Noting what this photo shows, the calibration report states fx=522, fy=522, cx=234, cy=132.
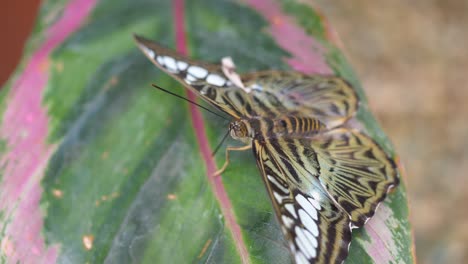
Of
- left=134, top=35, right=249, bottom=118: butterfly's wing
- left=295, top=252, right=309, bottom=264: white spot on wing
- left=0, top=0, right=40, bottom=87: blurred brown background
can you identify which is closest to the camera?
left=295, top=252, right=309, bottom=264: white spot on wing

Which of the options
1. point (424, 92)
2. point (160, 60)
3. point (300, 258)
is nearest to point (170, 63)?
point (160, 60)

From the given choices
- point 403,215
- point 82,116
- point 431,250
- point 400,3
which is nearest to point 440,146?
point 431,250

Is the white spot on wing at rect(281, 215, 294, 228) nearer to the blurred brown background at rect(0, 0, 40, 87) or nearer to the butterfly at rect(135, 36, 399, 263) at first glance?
the butterfly at rect(135, 36, 399, 263)

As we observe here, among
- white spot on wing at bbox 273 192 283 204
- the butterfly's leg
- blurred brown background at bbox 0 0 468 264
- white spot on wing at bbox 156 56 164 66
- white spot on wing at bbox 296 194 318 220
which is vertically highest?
white spot on wing at bbox 273 192 283 204

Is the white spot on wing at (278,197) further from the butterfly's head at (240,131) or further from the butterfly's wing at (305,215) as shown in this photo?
the butterfly's head at (240,131)

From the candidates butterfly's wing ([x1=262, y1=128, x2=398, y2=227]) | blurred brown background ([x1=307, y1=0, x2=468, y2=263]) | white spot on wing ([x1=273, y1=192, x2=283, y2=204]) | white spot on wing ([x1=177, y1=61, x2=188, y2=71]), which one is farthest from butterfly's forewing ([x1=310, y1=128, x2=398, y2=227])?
blurred brown background ([x1=307, y1=0, x2=468, y2=263])

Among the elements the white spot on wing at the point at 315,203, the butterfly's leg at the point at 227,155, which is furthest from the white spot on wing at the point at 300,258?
the butterfly's leg at the point at 227,155

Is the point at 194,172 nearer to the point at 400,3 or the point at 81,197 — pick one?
the point at 81,197
